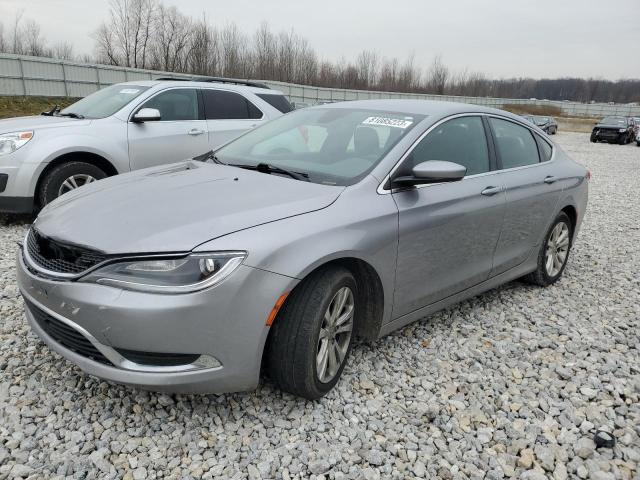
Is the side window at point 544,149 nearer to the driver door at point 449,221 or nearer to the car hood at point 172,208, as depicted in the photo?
the driver door at point 449,221

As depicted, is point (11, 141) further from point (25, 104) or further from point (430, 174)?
point (25, 104)

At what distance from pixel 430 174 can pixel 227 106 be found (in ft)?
15.8

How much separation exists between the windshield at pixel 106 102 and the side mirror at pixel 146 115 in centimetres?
31

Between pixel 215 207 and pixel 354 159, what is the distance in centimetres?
98

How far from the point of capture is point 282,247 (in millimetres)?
2295

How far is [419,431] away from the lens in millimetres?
2559

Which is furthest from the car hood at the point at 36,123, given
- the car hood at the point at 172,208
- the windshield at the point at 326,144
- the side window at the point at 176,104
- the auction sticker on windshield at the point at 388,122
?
the auction sticker on windshield at the point at 388,122

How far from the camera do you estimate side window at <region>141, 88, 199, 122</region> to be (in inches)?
251

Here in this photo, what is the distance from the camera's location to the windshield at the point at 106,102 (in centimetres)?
612

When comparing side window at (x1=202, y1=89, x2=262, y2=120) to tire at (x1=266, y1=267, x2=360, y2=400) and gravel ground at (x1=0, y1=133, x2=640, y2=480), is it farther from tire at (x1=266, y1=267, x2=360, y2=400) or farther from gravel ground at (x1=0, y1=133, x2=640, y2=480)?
tire at (x1=266, y1=267, x2=360, y2=400)

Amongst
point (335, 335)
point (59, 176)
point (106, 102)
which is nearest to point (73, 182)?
point (59, 176)

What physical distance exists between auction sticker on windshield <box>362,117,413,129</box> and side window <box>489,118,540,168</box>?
97 centimetres

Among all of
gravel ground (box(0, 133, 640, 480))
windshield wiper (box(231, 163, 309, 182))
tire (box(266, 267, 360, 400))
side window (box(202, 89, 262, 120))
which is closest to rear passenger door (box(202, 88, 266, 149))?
side window (box(202, 89, 262, 120))

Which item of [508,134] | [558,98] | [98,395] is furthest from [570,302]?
[558,98]
